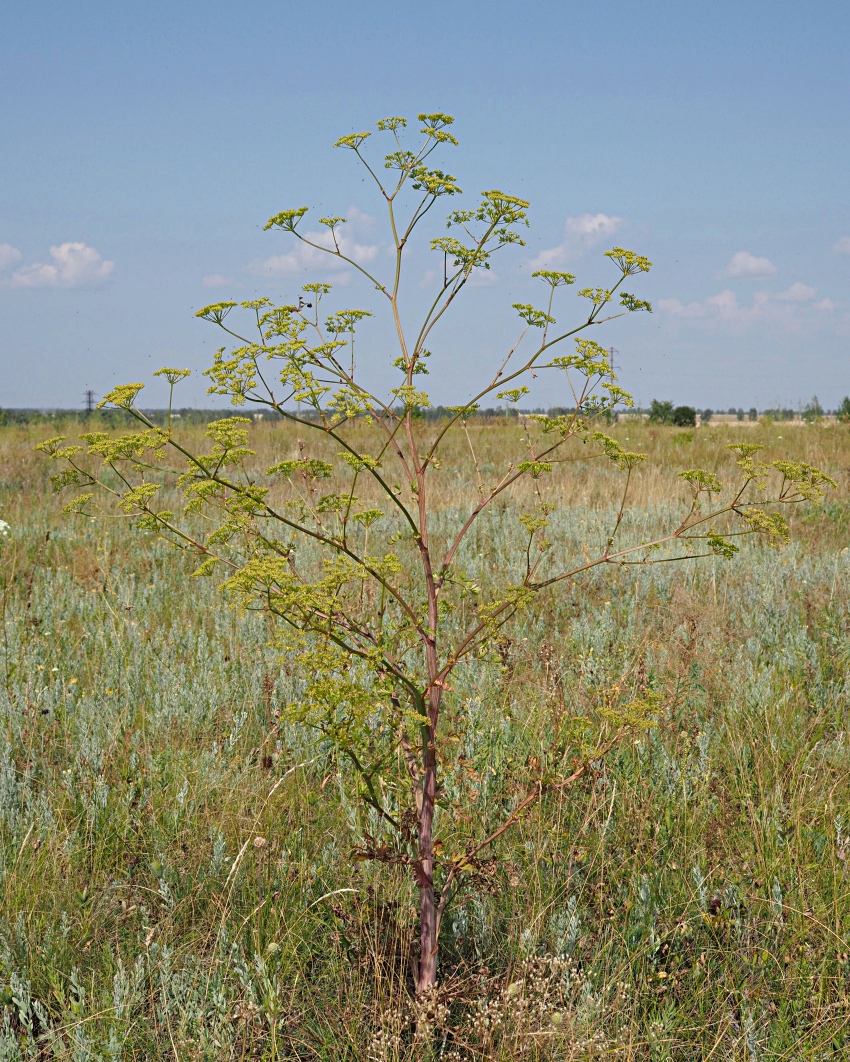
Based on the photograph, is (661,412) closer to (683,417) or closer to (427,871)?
(683,417)

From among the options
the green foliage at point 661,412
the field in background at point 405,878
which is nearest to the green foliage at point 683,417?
the green foliage at point 661,412

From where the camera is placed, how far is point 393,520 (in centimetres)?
1068

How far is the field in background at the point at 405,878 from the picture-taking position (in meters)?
2.27

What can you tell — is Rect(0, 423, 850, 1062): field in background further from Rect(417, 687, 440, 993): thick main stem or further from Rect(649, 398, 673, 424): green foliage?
Rect(649, 398, 673, 424): green foliage

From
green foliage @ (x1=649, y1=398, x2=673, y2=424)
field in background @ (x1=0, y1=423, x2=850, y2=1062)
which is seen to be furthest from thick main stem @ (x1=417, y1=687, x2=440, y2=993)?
green foliage @ (x1=649, y1=398, x2=673, y2=424)

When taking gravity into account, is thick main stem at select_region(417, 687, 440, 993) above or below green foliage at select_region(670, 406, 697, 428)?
below

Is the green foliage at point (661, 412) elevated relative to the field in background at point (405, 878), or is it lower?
elevated

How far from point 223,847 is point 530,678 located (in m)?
2.25

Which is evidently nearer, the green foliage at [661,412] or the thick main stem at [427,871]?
the thick main stem at [427,871]

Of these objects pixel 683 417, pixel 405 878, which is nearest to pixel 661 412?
pixel 683 417

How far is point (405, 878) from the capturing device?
2.73 meters

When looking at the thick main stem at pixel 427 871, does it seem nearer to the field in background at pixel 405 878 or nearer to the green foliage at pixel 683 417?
the field in background at pixel 405 878

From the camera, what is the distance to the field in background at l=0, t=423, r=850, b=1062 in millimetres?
2268

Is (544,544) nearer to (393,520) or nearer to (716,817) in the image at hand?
(716,817)
